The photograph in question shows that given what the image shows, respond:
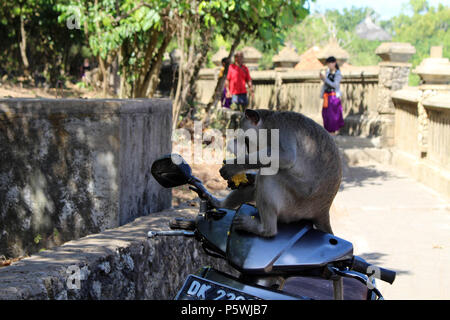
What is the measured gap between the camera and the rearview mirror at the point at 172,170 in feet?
8.99

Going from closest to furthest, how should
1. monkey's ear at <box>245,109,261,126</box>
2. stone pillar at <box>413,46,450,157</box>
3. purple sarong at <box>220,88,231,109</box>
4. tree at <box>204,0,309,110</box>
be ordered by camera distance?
monkey's ear at <box>245,109,261,126</box>
tree at <box>204,0,309,110</box>
stone pillar at <box>413,46,450,157</box>
purple sarong at <box>220,88,231,109</box>

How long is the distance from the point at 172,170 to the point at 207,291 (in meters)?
0.62

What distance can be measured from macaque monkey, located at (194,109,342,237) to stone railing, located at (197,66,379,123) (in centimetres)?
1254

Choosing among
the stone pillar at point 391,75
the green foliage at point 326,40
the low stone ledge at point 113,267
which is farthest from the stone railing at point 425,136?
the green foliage at point 326,40

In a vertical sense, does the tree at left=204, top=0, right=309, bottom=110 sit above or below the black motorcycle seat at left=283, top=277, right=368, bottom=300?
above

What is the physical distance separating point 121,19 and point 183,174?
26.2 ft

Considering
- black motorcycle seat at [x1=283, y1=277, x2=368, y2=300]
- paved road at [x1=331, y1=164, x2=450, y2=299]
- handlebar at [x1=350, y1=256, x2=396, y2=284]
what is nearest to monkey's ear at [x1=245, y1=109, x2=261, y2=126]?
handlebar at [x1=350, y1=256, x2=396, y2=284]

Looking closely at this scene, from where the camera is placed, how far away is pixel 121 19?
1030 cm

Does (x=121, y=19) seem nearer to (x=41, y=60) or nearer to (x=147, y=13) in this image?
(x=147, y=13)

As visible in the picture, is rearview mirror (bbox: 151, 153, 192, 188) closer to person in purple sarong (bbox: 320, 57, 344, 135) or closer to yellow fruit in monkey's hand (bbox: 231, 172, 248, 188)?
yellow fruit in monkey's hand (bbox: 231, 172, 248, 188)

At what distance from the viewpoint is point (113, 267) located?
3.52 m

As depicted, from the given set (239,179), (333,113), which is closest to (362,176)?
(333,113)

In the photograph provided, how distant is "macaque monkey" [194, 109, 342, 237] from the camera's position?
8.49 ft

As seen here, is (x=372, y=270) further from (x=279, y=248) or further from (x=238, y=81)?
(x=238, y=81)
